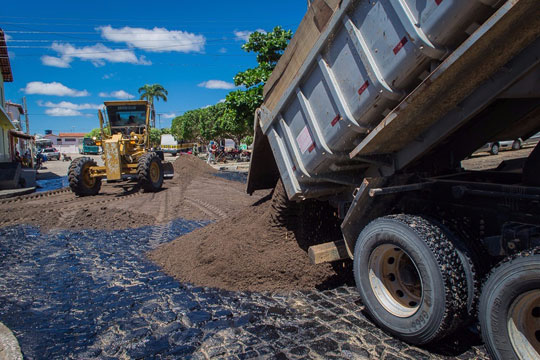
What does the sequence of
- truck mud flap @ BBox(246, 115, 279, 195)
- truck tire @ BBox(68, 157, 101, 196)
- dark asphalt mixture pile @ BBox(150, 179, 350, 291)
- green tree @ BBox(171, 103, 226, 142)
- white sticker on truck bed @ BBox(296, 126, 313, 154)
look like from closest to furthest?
white sticker on truck bed @ BBox(296, 126, 313, 154), dark asphalt mixture pile @ BBox(150, 179, 350, 291), truck mud flap @ BBox(246, 115, 279, 195), truck tire @ BBox(68, 157, 101, 196), green tree @ BBox(171, 103, 226, 142)

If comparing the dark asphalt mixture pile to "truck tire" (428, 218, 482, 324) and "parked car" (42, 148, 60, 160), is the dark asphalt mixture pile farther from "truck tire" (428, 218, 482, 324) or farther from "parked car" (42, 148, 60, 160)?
"parked car" (42, 148, 60, 160)

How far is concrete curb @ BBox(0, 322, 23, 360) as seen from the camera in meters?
3.09

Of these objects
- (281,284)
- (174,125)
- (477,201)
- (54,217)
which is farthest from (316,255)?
(174,125)

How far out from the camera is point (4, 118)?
21.6m

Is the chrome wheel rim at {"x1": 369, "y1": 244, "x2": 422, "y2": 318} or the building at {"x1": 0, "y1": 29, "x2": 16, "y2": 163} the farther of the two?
the building at {"x1": 0, "y1": 29, "x2": 16, "y2": 163}

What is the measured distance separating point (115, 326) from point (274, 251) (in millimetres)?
2042

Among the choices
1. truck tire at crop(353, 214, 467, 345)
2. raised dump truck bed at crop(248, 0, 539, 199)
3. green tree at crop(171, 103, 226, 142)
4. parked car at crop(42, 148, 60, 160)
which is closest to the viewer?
raised dump truck bed at crop(248, 0, 539, 199)

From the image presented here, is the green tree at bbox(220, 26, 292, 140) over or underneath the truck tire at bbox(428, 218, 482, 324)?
over

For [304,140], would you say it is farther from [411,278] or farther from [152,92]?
[152,92]

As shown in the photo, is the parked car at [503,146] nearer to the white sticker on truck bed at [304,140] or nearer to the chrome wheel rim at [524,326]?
the white sticker on truck bed at [304,140]

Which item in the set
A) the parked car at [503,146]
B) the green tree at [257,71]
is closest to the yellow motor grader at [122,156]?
the green tree at [257,71]

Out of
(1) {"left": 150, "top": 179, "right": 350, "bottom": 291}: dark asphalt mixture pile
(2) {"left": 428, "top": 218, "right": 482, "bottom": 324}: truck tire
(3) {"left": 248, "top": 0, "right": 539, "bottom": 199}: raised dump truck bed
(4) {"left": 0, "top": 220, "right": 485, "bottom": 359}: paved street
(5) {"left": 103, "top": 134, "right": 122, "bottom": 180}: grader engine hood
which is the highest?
(3) {"left": 248, "top": 0, "right": 539, "bottom": 199}: raised dump truck bed

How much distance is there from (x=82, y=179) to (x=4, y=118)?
13982 millimetres

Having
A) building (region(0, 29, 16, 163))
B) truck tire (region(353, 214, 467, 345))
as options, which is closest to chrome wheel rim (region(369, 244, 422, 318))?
truck tire (region(353, 214, 467, 345))
